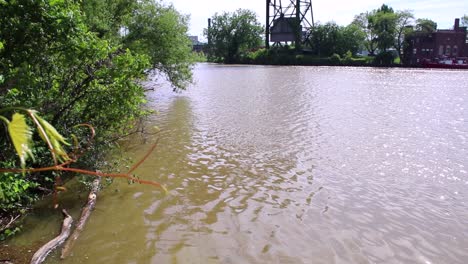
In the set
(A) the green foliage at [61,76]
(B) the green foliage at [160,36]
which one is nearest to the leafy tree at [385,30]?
(B) the green foliage at [160,36]

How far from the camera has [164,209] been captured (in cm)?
836

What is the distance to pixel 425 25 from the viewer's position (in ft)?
304

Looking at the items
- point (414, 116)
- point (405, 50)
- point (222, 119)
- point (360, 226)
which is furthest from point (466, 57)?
point (360, 226)

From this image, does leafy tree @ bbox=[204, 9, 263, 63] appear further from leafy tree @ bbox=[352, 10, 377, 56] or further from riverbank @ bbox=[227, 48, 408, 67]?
leafy tree @ bbox=[352, 10, 377, 56]

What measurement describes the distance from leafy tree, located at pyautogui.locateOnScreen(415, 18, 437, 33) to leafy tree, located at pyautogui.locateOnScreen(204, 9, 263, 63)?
46038 mm

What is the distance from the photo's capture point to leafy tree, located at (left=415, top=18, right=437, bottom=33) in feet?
301

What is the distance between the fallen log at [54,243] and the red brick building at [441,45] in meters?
93.9

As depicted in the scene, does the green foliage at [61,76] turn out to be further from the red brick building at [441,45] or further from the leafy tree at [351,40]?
the leafy tree at [351,40]

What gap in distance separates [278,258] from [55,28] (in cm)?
520

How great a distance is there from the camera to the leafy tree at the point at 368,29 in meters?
103

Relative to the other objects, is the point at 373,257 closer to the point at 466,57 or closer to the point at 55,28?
the point at 55,28

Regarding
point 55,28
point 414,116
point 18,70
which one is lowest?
point 414,116

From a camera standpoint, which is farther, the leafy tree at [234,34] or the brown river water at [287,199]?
the leafy tree at [234,34]

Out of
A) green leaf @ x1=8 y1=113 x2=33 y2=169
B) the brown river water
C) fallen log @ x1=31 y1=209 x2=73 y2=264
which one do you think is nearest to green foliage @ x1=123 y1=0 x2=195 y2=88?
the brown river water
